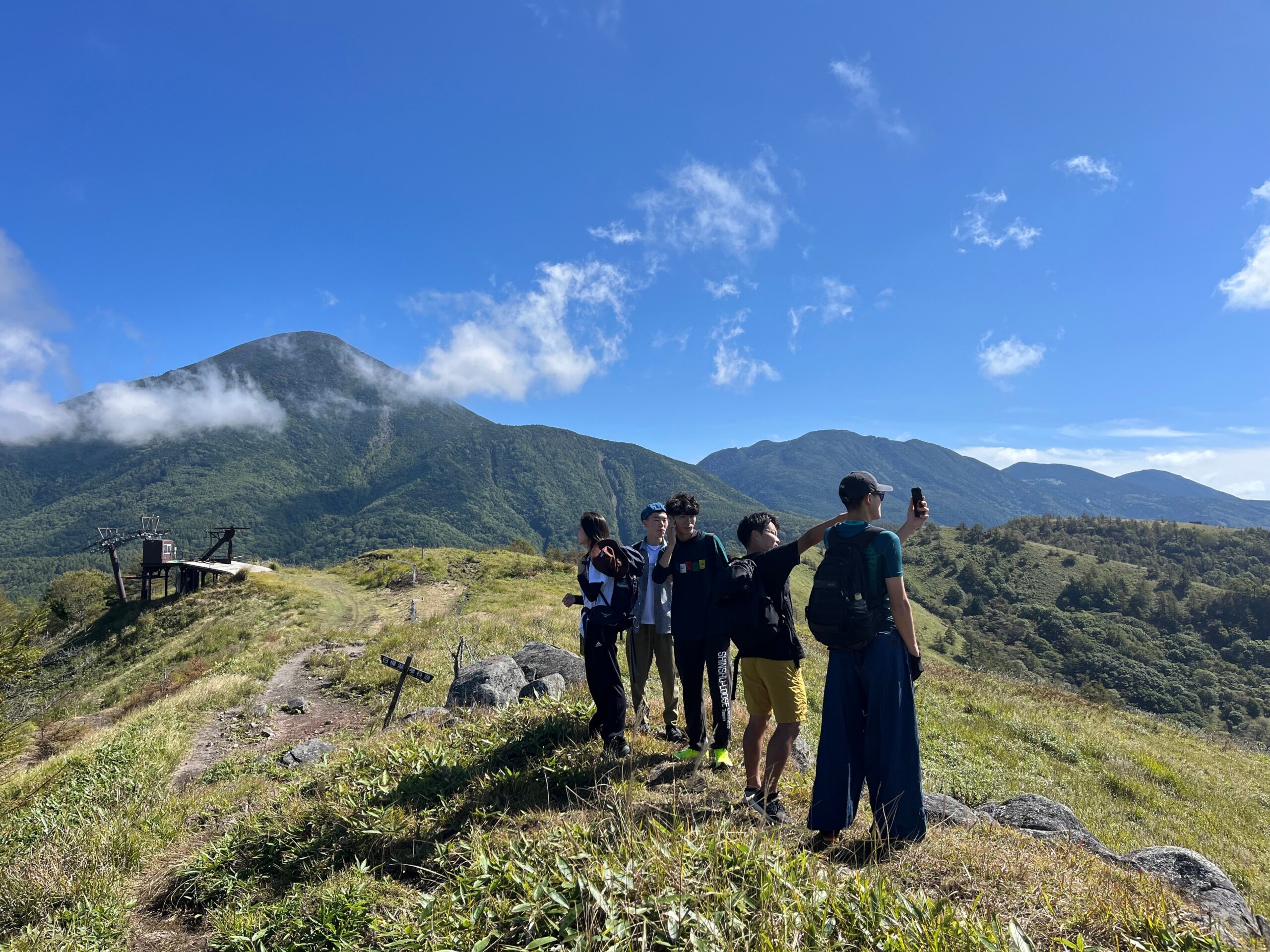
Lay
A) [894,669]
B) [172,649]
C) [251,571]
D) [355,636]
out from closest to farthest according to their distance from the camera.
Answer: [894,669]
[355,636]
[172,649]
[251,571]

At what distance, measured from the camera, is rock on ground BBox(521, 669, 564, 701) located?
320 inches

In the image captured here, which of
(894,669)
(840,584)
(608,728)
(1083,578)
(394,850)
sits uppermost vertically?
(840,584)

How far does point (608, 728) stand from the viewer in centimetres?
507

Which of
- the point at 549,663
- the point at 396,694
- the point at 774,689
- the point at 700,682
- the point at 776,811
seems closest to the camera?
the point at 776,811

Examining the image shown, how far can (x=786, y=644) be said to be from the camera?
13.6ft

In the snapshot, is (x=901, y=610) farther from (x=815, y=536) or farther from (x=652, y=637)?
(x=652, y=637)

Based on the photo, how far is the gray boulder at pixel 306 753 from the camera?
8016 mm

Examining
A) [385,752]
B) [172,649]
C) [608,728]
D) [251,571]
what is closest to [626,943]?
[608,728]

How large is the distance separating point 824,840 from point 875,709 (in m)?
0.98

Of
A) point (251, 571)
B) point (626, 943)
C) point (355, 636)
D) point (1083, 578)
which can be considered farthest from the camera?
point (1083, 578)

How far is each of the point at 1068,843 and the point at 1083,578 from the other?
12265 centimetres

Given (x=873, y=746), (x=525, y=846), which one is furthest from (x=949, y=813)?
(x=525, y=846)

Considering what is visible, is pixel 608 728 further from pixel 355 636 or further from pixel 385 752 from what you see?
pixel 355 636

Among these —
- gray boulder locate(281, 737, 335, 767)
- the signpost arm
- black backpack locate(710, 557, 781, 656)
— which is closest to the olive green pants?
black backpack locate(710, 557, 781, 656)
